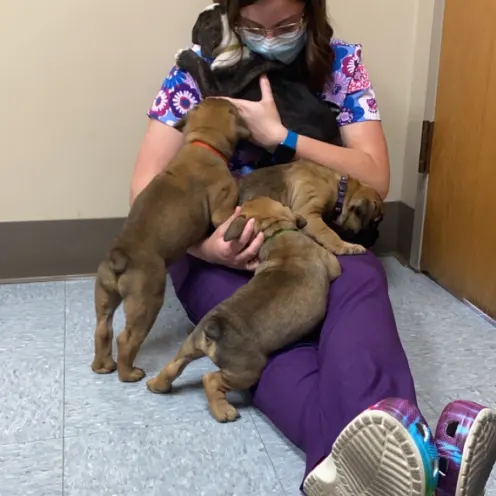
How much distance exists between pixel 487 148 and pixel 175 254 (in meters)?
0.93

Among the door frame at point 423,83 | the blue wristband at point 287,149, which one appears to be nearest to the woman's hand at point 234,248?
the blue wristband at point 287,149

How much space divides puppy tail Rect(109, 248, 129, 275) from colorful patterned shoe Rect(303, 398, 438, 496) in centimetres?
65

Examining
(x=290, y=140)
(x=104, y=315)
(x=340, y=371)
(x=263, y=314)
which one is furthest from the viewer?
(x=290, y=140)

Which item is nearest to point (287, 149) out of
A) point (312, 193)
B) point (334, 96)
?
point (312, 193)

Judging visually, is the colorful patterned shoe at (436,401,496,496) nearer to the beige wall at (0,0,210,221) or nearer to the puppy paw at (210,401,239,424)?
the puppy paw at (210,401,239,424)

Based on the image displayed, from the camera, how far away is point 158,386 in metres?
1.50

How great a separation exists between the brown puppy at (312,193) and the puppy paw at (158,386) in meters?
0.46

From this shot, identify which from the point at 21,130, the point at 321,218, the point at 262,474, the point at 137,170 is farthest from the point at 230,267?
the point at 21,130

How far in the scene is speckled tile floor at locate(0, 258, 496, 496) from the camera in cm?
126

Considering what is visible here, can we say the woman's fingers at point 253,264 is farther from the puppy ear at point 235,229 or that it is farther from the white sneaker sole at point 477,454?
the white sneaker sole at point 477,454

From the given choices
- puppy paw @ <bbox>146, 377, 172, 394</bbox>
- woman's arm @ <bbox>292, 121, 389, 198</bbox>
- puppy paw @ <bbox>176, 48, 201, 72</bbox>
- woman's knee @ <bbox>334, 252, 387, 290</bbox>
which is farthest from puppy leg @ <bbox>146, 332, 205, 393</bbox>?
puppy paw @ <bbox>176, 48, 201, 72</bbox>

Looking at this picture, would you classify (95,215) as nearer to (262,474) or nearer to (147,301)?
(147,301)

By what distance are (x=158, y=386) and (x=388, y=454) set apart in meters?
0.70

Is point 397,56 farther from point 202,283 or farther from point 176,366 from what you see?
point 176,366
